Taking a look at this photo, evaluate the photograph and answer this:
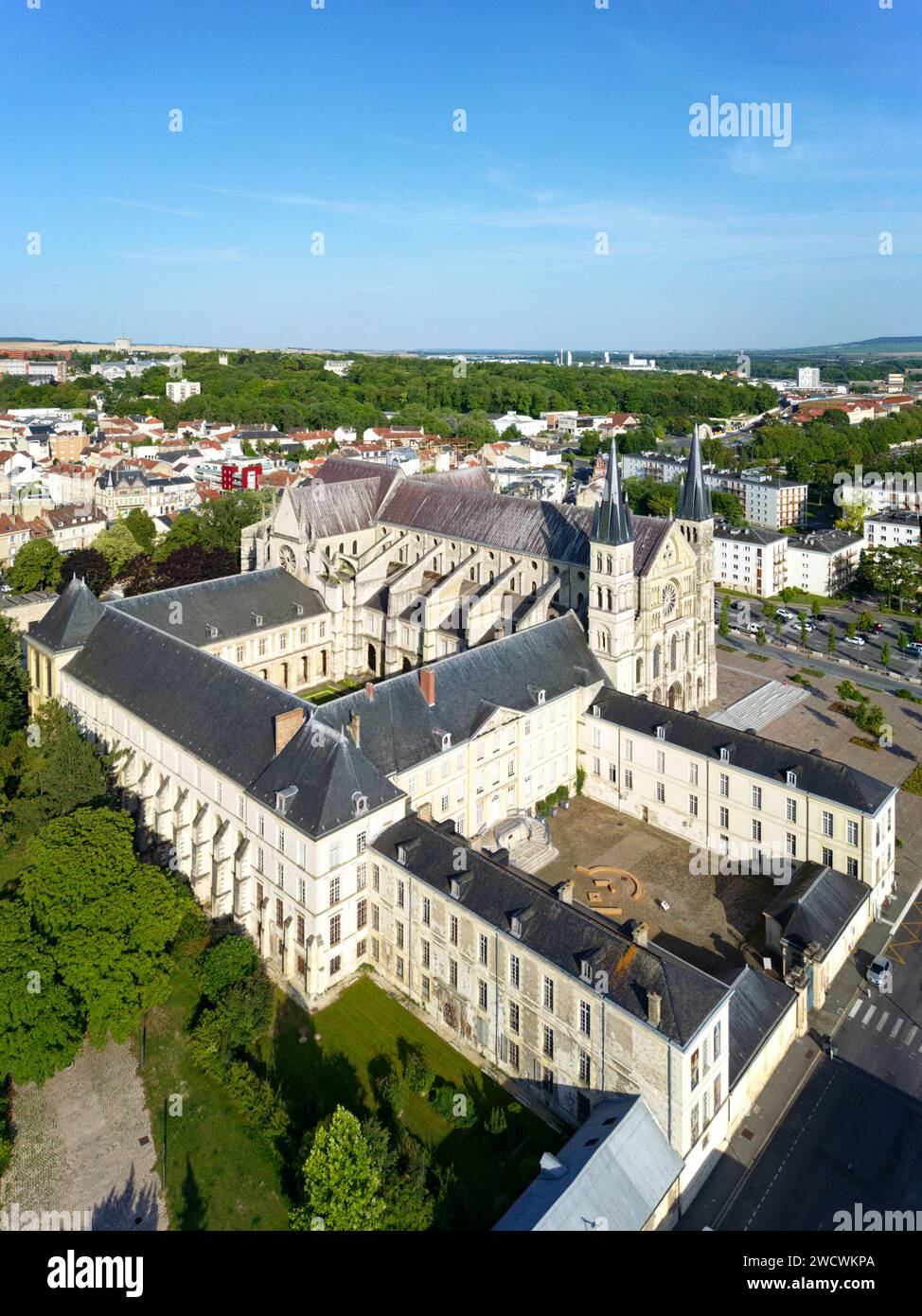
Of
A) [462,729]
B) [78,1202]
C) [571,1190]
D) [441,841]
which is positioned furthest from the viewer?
[462,729]

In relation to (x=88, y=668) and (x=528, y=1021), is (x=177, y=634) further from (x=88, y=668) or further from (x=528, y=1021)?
(x=528, y=1021)

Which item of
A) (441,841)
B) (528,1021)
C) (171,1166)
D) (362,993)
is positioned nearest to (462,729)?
(441,841)

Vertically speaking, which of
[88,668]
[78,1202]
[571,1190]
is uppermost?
[88,668]

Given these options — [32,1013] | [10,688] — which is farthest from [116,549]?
[32,1013]

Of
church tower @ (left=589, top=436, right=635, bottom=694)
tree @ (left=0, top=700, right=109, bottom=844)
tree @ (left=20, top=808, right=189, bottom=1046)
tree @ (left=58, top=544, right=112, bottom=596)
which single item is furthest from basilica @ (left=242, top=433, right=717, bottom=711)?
tree @ (left=20, top=808, right=189, bottom=1046)
